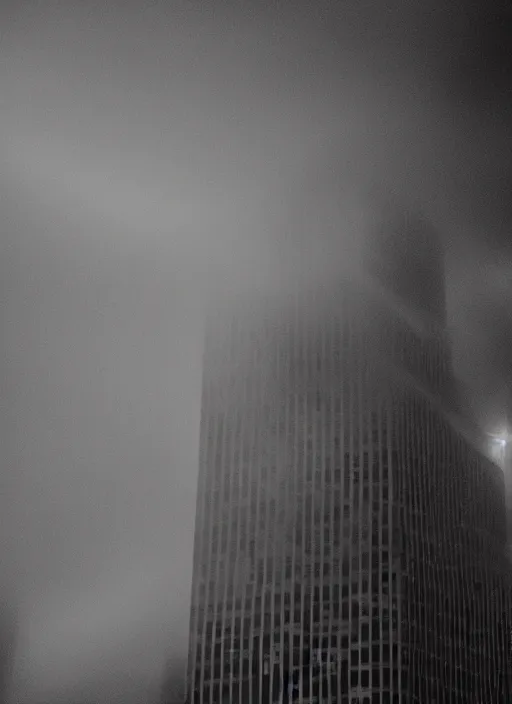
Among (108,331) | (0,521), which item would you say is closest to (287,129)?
(108,331)

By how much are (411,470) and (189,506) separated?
9969mm

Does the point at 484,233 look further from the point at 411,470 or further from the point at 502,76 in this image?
the point at 411,470

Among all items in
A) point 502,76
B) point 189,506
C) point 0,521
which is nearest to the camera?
point 502,76

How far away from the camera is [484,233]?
6430mm

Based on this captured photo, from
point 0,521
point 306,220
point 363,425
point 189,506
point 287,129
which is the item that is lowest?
point 0,521

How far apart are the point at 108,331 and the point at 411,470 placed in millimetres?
31868

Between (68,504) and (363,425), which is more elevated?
(363,425)

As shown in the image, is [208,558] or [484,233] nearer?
[484,233]

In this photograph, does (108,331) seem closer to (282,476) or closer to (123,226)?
(123,226)

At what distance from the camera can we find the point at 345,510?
36.9 metres

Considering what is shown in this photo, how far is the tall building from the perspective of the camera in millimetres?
34312

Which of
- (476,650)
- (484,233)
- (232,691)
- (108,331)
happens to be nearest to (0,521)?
(108,331)

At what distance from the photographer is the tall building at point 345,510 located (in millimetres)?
34312

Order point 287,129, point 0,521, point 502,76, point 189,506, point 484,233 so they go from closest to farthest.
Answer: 1. point 502,76
2. point 0,521
3. point 287,129
4. point 484,233
5. point 189,506
